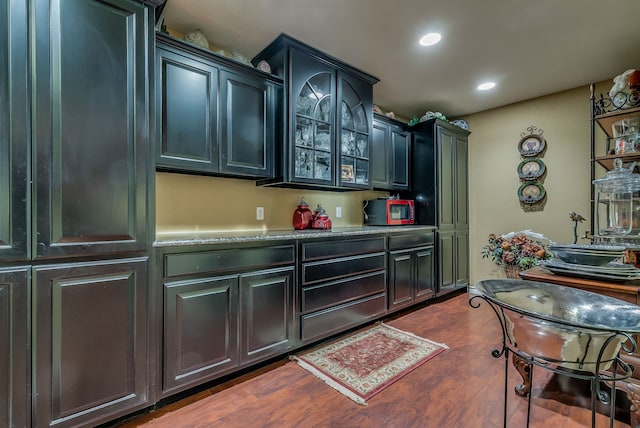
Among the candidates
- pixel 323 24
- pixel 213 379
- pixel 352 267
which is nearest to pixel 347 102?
pixel 323 24

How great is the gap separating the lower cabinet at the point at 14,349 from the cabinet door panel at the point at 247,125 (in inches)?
48.2

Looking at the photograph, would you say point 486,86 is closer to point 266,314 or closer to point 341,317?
point 341,317

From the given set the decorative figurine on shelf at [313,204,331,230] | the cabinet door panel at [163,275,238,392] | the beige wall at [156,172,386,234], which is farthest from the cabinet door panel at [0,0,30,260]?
the decorative figurine on shelf at [313,204,331,230]

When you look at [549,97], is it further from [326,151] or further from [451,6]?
[326,151]

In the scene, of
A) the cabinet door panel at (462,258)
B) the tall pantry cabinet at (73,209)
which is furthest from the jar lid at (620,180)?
the tall pantry cabinet at (73,209)

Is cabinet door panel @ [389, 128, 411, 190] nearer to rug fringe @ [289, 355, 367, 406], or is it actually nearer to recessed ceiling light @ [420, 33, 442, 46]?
recessed ceiling light @ [420, 33, 442, 46]

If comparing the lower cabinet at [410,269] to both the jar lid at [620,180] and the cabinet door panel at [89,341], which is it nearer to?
the jar lid at [620,180]

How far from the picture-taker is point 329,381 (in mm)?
1884

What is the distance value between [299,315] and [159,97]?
1.78 metres

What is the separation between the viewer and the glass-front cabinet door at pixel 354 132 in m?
2.82

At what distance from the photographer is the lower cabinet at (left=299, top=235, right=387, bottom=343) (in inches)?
88.6

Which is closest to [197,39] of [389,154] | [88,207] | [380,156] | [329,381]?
[88,207]

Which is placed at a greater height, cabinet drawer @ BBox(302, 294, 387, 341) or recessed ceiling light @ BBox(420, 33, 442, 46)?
recessed ceiling light @ BBox(420, 33, 442, 46)

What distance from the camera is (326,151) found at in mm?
2680
